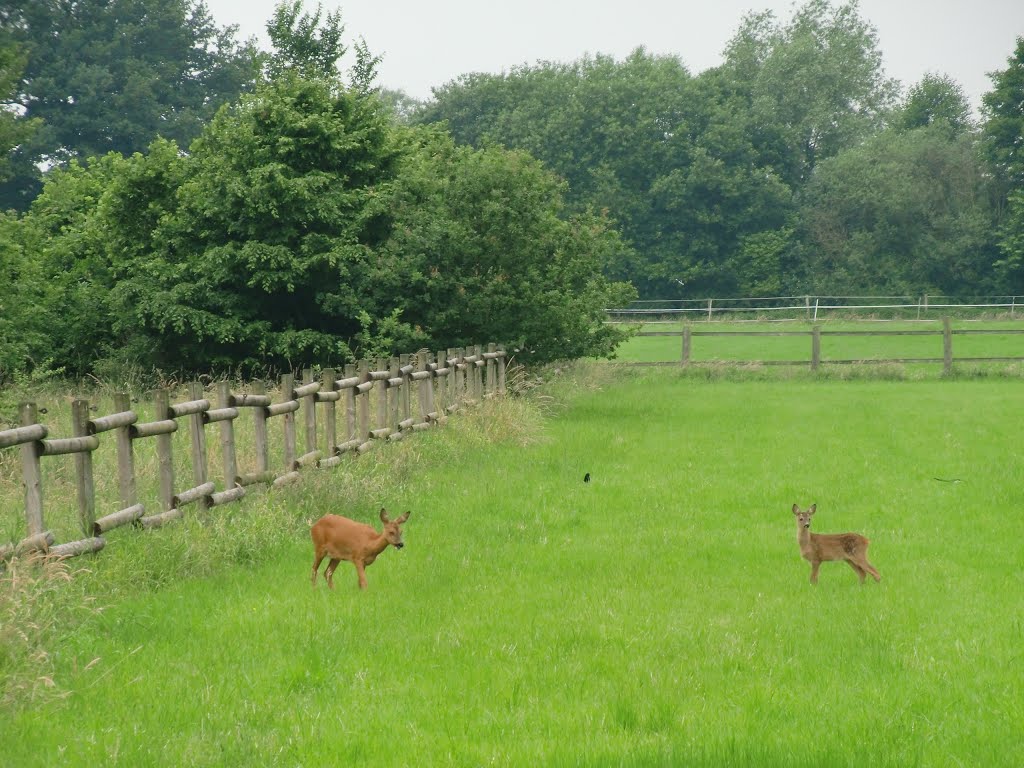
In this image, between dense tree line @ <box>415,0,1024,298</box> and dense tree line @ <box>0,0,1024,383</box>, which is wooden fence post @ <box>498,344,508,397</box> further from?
dense tree line @ <box>415,0,1024,298</box>

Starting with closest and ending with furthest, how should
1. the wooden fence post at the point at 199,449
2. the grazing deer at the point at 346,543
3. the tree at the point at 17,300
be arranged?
the grazing deer at the point at 346,543 → the wooden fence post at the point at 199,449 → the tree at the point at 17,300

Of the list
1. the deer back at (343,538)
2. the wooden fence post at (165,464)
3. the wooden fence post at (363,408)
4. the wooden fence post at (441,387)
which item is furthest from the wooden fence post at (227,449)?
the wooden fence post at (441,387)

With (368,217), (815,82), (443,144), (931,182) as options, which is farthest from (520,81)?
(368,217)

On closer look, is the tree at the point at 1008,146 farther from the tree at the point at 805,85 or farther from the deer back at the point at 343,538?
the deer back at the point at 343,538

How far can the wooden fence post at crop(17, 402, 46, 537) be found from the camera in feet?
30.4

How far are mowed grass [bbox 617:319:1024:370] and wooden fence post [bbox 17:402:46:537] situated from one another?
37653 mm

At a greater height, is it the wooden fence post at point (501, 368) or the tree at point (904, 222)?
the tree at point (904, 222)

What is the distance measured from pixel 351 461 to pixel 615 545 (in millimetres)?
5102

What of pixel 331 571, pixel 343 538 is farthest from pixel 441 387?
pixel 343 538

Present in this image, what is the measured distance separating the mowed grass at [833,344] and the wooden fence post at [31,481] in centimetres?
3765

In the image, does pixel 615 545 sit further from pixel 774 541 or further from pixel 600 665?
pixel 600 665

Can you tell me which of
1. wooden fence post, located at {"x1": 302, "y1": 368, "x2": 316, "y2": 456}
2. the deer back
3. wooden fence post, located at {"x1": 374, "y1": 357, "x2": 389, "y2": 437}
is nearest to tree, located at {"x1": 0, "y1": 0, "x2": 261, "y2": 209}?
wooden fence post, located at {"x1": 374, "y1": 357, "x2": 389, "y2": 437}

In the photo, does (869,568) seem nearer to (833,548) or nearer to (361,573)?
(833,548)

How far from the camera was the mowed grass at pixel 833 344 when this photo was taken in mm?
49406
